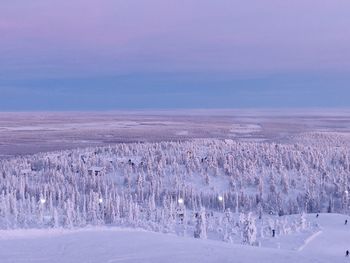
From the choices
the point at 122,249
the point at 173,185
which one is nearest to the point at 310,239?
the point at 122,249

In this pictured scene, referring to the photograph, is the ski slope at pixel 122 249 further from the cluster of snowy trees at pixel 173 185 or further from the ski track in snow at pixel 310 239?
the cluster of snowy trees at pixel 173 185

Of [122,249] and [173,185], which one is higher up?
[122,249]

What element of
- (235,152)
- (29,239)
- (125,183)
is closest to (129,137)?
(235,152)

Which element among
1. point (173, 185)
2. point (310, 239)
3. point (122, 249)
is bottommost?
point (173, 185)

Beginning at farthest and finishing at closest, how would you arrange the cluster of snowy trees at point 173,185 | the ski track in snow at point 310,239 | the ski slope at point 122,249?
the cluster of snowy trees at point 173,185 → the ski track in snow at point 310,239 → the ski slope at point 122,249

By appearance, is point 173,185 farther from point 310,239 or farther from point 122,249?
point 122,249

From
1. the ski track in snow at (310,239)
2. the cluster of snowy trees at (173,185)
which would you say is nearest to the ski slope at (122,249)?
the ski track in snow at (310,239)
